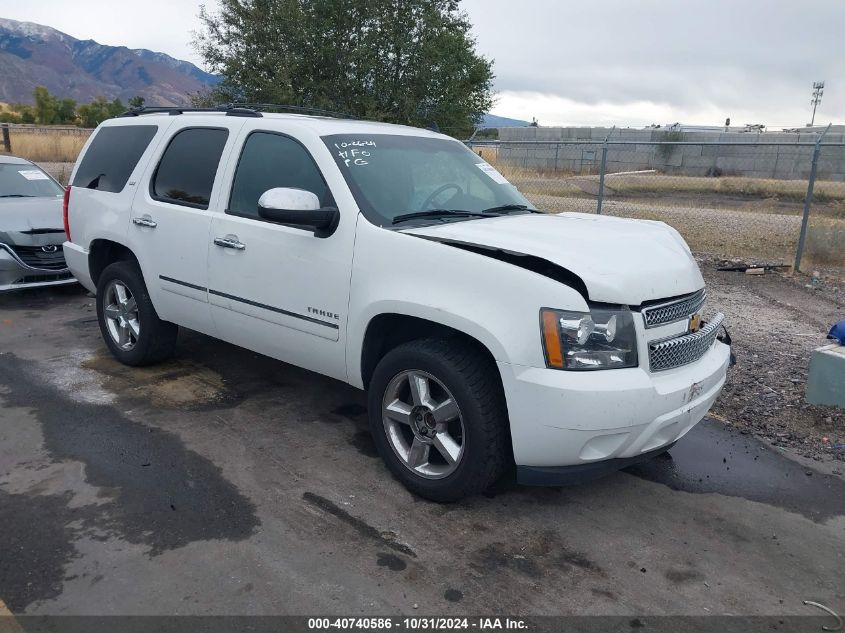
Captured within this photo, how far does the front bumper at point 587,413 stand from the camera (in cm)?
304

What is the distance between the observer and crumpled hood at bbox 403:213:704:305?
10.4ft

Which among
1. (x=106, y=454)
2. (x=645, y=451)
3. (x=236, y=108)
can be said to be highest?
(x=236, y=108)

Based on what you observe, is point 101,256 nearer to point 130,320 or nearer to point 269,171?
point 130,320

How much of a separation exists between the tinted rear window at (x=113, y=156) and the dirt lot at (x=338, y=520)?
1625mm

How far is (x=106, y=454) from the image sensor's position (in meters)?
4.07

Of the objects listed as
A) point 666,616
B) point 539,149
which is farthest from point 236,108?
point 539,149

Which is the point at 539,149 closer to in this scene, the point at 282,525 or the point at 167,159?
the point at 167,159

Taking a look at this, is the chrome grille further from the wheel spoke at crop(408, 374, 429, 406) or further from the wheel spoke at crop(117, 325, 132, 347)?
the wheel spoke at crop(117, 325, 132, 347)

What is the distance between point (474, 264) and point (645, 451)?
1245 millimetres

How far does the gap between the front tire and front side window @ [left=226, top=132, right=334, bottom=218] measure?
1.15m

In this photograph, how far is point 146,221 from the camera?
5.05m

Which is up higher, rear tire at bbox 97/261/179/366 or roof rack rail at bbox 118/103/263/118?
roof rack rail at bbox 118/103/263/118

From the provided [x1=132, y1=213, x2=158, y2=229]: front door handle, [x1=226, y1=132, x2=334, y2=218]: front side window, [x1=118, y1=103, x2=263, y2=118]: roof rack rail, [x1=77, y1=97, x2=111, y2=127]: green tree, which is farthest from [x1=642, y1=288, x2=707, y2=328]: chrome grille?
[x1=77, y1=97, x2=111, y2=127]: green tree

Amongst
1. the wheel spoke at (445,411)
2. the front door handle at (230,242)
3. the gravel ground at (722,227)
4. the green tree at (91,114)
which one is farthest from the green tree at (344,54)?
the green tree at (91,114)
